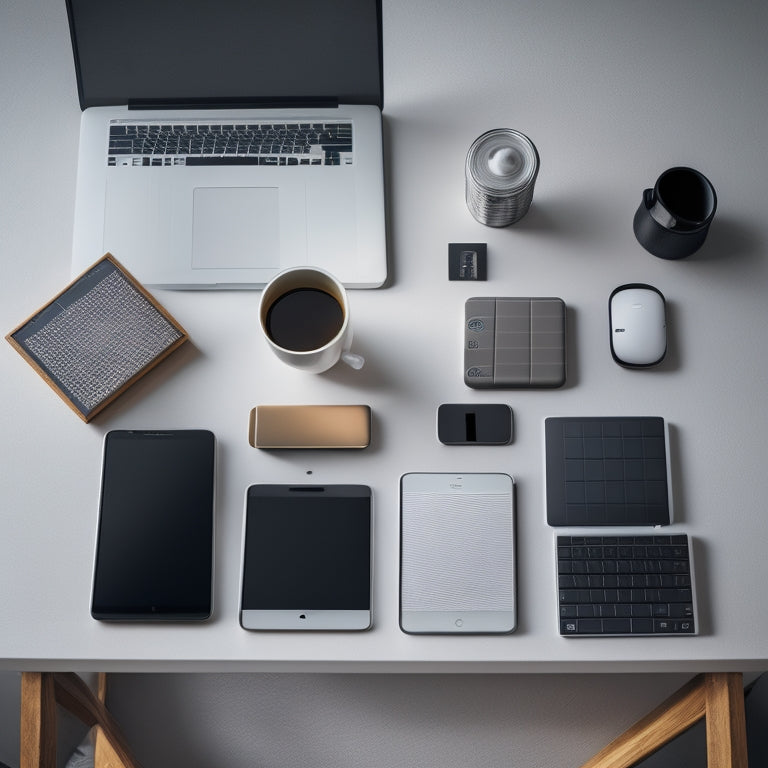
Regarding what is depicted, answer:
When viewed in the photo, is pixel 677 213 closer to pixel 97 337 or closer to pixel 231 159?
pixel 231 159

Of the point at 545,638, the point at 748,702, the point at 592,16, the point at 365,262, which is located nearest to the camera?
the point at 545,638

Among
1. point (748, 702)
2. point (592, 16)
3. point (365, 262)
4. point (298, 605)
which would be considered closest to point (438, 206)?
point (365, 262)

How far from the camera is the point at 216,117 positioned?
977mm

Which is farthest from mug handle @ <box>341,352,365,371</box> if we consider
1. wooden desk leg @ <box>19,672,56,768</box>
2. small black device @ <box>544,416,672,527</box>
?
wooden desk leg @ <box>19,672,56,768</box>

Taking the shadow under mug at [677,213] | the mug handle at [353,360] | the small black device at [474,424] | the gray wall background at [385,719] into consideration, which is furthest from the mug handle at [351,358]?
the gray wall background at [385,719]

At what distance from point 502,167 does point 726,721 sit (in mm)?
695

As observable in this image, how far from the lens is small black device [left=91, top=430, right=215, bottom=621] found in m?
0.85

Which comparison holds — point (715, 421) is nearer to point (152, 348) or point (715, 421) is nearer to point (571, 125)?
point (571, 125)

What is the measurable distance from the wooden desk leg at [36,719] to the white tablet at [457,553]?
44 centimetres

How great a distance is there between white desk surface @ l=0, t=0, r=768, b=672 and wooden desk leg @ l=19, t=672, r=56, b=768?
0.05m

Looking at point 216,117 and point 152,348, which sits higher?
point 216,117

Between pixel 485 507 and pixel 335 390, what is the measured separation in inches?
9.1

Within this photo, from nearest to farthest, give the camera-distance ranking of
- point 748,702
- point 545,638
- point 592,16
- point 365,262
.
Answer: point 545,638 < point 365,262 < point 592,16 < point 748,702

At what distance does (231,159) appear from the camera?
0.97 meters
